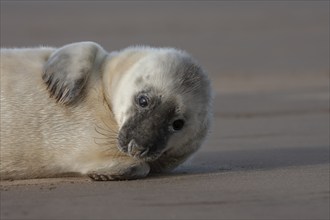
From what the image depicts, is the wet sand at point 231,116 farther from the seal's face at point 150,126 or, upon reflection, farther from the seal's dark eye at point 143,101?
the seal's dark eye at point 143,101

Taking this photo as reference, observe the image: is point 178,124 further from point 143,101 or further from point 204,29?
point 204,29

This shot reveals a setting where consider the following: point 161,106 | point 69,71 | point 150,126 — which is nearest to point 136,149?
point 150,126

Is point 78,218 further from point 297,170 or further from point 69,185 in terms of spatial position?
point 297,170

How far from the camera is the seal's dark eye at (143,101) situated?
631 cm

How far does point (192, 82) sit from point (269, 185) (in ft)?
3.07

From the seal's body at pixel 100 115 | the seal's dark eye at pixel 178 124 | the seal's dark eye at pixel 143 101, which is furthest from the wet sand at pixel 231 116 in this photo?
the seal's dark eye at pixel 143 101

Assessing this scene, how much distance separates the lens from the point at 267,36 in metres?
18.0

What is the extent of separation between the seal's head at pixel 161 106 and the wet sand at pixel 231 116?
184 millimetres

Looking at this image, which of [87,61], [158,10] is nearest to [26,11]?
[158,10]

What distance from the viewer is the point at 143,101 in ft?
20.8

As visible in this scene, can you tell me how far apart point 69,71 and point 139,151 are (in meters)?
0.78

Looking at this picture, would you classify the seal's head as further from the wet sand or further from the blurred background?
the blurred background

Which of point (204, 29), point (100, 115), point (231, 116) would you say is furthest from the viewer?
point (204, 29)

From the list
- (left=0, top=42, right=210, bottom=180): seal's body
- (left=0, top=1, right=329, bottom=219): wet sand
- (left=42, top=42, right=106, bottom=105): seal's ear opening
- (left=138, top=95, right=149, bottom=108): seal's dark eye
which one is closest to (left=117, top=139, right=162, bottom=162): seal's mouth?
(left=0, top=42, right=210, bottom=180): seal's body
